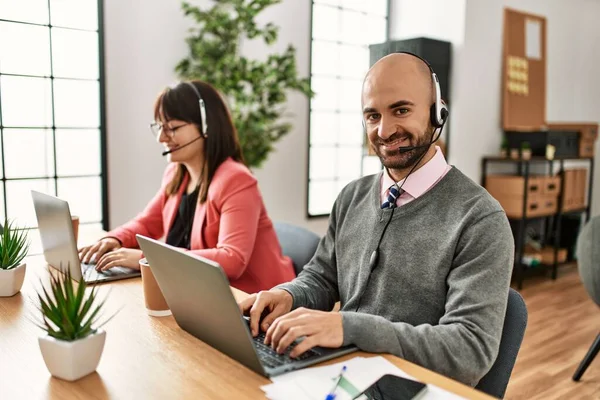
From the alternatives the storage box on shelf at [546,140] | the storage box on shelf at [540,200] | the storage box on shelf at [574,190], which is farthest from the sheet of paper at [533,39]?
the storage box on shelf at [574,190]

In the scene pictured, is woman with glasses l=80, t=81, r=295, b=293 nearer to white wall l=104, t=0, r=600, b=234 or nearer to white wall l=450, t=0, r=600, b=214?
white wall l=104, t=0, r=600, b=234

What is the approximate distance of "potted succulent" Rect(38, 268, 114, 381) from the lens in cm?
98

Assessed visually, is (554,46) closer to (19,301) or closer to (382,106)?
(382,106)

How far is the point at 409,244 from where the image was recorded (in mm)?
1314

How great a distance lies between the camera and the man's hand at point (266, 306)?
120cm

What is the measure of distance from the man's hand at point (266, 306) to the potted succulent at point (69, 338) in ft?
1.04

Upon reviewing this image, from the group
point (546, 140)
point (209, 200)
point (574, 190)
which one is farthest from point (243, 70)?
point (574, 190)

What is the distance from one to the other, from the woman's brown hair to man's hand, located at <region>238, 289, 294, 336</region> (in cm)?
85

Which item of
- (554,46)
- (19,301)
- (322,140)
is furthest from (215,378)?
(554,46)

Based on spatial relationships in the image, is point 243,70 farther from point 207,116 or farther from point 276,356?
point 276,356

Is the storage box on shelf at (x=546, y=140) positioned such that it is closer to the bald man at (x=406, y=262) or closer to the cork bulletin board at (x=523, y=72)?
the cork bulletin board at (x=523, y=72)

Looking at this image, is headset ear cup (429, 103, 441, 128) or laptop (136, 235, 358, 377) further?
headset ear cup (429, 103, 441, 128)

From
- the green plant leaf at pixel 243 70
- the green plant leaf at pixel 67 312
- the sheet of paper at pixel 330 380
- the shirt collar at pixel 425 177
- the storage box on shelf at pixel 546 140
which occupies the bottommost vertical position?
the sheet of paper at pixel 330 380

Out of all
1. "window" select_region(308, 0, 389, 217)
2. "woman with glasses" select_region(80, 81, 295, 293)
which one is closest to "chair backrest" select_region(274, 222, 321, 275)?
"woman with glasses" select_region(80, 81, 295, 293)
